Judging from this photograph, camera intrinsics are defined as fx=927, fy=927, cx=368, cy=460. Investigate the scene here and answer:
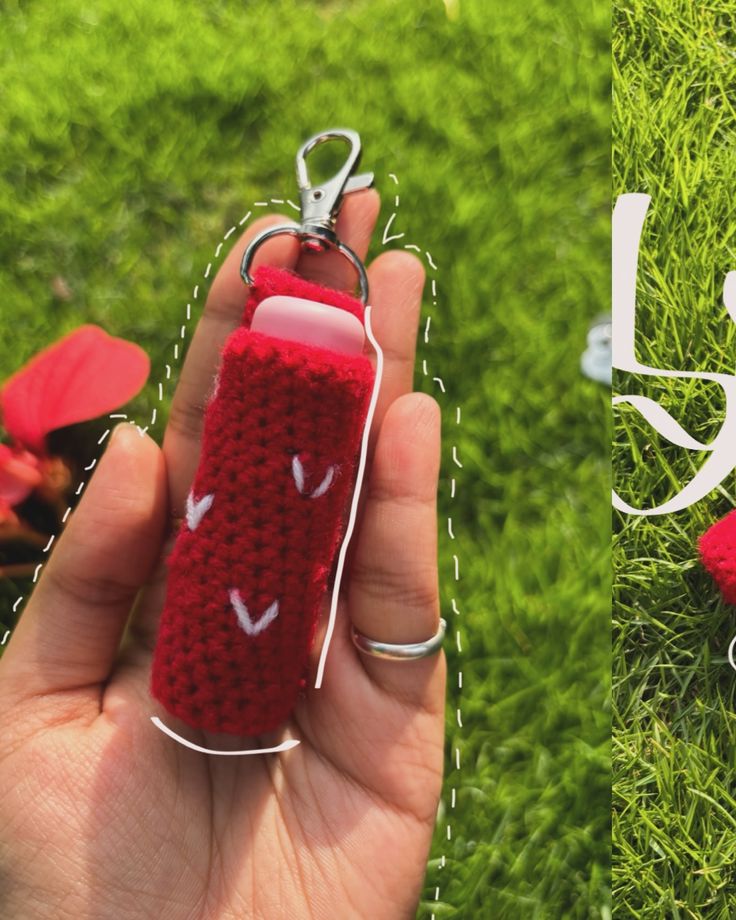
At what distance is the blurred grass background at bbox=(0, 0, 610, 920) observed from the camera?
1154 millimetres

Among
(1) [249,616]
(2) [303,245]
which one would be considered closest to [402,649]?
(1) [249,616]

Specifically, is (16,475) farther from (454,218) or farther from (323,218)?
(454,218)

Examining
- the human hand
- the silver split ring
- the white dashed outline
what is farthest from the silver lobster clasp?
the white dashed outline

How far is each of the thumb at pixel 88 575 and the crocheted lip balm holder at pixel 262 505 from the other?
0.06 meters

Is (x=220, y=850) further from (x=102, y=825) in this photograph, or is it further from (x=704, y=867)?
(x=704, y=867)

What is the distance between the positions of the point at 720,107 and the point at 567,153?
0.21m

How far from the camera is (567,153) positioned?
1338 millimetres

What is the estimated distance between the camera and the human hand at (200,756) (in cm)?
86

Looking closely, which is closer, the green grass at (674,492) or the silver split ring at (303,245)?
the silver split ring at (303,245)

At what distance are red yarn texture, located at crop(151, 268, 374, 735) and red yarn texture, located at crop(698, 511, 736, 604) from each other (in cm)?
48

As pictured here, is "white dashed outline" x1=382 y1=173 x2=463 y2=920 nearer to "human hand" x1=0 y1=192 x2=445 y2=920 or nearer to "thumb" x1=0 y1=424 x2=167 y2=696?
"human hand" x1=0 y1=192 x2=445 y2=920

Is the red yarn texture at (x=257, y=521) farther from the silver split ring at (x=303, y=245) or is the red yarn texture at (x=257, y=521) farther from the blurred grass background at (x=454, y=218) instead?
the blurred grass background at (x=454, y=218)

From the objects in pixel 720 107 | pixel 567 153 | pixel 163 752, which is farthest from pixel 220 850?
pixel 720 107

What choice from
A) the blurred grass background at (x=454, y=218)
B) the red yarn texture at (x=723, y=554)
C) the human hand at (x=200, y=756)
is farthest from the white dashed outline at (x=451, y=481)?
the red yarn texture at (x=723, y=554)
